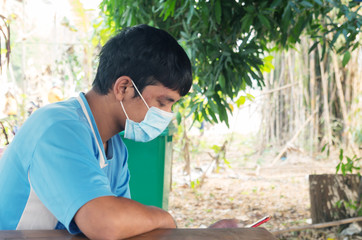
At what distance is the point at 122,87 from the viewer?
118 cm

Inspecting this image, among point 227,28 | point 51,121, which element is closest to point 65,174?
point 51,121

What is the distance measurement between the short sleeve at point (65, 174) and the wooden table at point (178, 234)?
0.04 m

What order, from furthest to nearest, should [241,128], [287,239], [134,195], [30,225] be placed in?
1. [241,128]
2. [287,239]
3. [134,195]
4. [30,225]

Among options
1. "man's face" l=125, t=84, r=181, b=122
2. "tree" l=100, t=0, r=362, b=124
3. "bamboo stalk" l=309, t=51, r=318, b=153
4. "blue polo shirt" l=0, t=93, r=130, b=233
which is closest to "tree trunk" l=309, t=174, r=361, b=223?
"tree" l=100, t=0, r=362, b=124

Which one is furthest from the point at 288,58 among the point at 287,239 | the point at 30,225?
the point at 30,225

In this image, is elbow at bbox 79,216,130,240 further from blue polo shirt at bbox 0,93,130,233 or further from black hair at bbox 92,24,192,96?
black hair at bbox 92,24,192,96

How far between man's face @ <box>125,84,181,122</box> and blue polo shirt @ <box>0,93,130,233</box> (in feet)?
0.44

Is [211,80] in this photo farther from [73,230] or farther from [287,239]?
[287,239]

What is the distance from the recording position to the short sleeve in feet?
2.99

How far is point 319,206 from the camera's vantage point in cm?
318

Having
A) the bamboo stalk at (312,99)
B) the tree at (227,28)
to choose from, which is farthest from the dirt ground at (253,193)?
the tree at (227,28)

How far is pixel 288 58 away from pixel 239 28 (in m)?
3.45

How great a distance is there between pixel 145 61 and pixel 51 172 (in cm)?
42

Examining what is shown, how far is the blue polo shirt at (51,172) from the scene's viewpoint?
92cm
